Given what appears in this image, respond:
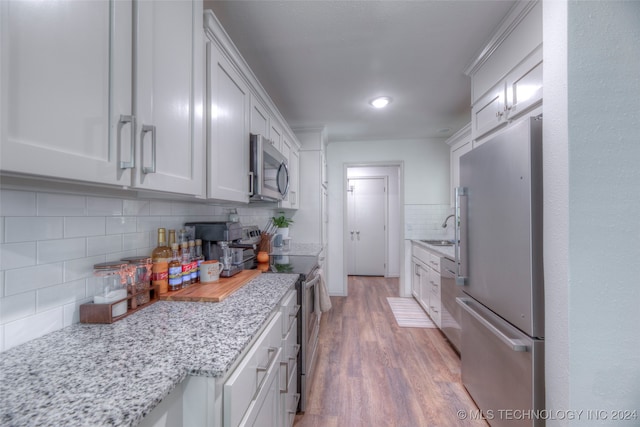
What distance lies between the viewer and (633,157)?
97 cm

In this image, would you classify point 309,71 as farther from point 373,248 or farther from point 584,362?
point 373,248

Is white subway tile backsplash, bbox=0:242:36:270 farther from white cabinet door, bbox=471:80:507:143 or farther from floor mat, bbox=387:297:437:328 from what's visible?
floor mat, bbox=387:297:437:328

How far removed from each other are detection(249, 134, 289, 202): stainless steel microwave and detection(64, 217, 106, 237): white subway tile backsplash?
765 mm

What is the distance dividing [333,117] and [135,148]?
258 centimetres

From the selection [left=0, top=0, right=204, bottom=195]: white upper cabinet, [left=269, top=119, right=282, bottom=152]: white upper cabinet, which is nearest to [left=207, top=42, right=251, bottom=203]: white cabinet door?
[left=0, top=0, right=204, bottom=195]: white upper cabinet

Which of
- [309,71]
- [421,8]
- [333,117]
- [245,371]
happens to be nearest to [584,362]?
[245,371]

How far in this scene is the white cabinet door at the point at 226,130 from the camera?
1.17 metres

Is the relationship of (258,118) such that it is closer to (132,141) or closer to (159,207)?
(159,207)

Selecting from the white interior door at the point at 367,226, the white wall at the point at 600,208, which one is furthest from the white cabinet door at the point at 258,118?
the white interior door at the point at 367,226

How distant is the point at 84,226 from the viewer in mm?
898

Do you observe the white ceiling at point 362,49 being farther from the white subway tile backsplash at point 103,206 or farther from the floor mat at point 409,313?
the floor mat at point 409,313

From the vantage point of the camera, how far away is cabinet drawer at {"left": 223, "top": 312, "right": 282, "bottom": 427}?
2.25ft

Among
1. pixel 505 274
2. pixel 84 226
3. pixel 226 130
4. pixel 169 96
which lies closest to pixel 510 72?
pixel 505 274

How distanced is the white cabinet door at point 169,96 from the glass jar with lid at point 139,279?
Result: 34cm
